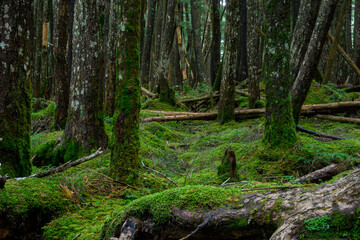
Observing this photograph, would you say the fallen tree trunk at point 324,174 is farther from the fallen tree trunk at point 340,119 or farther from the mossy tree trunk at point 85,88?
the fallen tree trunk at point 340,119

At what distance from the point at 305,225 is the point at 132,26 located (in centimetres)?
351

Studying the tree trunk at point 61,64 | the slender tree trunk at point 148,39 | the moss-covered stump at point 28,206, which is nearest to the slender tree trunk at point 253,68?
the slender tree trunk at point 148,39

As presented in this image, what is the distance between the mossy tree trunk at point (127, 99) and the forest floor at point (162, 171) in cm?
39

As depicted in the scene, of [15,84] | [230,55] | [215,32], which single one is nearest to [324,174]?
[15,84]

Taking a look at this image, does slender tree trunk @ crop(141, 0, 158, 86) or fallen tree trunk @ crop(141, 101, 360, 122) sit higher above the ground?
slender tree trunk @ crop(141, 0, 158, 86)

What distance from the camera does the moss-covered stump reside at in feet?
10.6

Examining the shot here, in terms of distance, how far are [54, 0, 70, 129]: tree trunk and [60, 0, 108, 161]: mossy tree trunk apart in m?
2.21

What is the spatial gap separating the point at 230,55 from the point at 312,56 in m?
3.05

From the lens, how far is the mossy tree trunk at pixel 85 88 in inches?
246

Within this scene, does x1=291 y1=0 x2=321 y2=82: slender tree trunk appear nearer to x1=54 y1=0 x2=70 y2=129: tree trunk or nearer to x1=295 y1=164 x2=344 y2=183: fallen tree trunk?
x1=295 y1=164 x2=344 y2=183: fallen tree trunk

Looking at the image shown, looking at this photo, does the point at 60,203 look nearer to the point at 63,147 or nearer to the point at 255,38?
the point at 63,147

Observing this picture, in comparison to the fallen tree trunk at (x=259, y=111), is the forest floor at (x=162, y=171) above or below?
below

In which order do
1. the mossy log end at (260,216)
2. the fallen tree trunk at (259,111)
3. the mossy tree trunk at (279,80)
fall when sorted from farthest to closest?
the fallen tree trunk at (259,111)
the mossy tree trunk at (279,80)
the mossy log end at (260,216)

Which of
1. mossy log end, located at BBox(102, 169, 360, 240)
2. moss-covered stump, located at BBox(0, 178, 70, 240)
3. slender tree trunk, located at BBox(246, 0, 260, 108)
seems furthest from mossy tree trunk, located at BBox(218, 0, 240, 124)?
mossy log end, located at BBox(102, 169, 360, 240)
